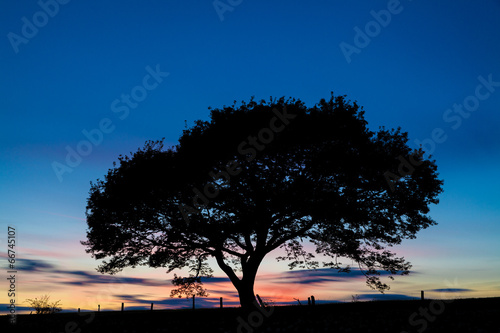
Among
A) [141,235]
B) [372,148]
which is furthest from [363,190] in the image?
[141,235]

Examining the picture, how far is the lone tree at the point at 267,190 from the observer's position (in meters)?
30.9

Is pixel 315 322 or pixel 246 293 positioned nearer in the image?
pixel 315 322

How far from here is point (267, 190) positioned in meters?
31.0

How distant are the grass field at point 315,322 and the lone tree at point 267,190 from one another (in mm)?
5993

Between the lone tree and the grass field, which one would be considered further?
the lone tree

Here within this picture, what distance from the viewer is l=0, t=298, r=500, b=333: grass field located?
20109mm

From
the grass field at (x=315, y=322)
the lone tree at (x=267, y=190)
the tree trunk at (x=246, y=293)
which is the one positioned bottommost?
the grass field at (x=315, y=322)

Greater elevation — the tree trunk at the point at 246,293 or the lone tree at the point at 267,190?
the lone tree at the point at 267,190

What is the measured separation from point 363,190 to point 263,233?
27.6 ft

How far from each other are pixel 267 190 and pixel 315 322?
11.0 m

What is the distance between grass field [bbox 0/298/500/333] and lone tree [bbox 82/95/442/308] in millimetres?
5993

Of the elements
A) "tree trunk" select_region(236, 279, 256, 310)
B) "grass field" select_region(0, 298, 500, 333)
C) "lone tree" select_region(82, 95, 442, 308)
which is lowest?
"grass field" select_region(0, 298, 500, 333)

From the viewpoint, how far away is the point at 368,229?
3347cm

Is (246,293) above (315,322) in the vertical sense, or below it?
above
